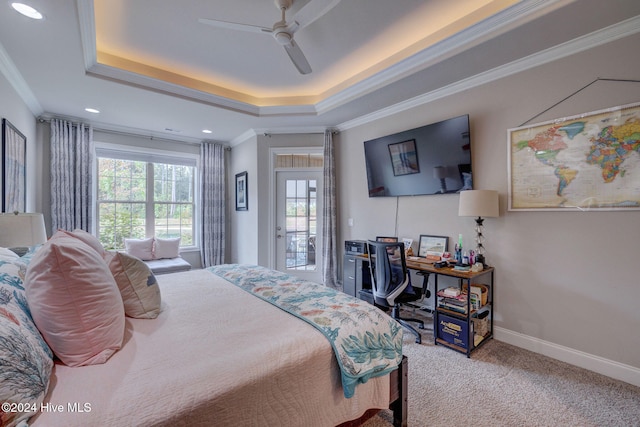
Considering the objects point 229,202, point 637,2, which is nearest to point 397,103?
point 637,2

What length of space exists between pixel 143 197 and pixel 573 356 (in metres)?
6.03

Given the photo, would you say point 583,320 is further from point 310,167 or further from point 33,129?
point 33,129

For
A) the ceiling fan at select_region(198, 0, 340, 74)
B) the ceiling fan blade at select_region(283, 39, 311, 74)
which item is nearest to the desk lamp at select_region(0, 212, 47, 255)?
the ceiling fan at select_region(198, 0, 340, 74)

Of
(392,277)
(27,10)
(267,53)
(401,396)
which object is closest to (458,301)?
(392,277)

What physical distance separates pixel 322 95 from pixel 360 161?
3.61 ft

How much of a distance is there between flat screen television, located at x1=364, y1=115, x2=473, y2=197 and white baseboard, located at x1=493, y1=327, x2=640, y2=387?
152cm

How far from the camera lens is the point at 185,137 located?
510 centimetres

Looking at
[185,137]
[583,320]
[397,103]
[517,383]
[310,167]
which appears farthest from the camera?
[185,137]

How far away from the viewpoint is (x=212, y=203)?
5.31 metres

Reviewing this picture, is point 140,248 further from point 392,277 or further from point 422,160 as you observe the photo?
point 422,160

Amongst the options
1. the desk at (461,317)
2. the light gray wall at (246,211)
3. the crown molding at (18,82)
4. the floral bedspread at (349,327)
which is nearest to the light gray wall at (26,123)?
the crown molding at (18,82)

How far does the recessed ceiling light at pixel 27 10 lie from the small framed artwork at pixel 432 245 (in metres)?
3.92

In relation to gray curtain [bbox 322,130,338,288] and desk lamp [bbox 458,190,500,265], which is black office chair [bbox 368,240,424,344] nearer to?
desk lamp [bbox 458,190,500,265]

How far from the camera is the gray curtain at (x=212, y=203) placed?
523 centimetres
